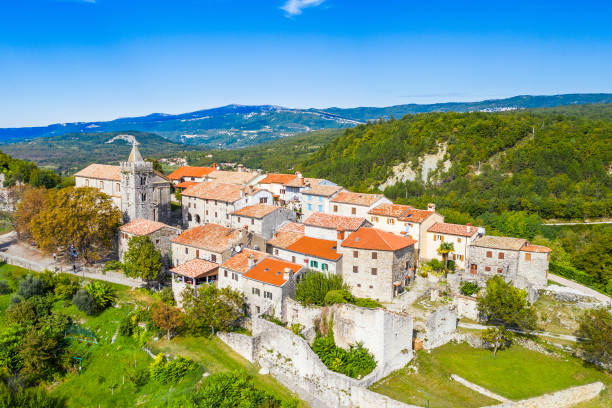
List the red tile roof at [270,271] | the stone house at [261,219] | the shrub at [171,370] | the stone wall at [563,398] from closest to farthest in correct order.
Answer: the stone wall at [563,398] → the shrub at [171,370] → the red tile roof at [270,271] → the stone house at [261,219]

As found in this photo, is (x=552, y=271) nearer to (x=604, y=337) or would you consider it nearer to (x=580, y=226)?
(x=604, y=337)

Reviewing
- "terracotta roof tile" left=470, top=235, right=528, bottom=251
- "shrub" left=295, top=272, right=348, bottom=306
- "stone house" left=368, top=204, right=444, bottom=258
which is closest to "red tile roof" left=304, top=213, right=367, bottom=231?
"stone house" left=368, top=204, right=444, bottom=258

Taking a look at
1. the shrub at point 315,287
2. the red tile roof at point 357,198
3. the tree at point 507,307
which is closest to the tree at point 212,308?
the shrub at point 315,287

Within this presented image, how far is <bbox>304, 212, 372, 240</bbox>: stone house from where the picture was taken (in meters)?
46.0

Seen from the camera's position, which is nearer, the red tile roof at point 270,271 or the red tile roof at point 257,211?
the red tile roof at point 270,271

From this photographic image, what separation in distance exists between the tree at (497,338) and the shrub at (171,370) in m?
26.7

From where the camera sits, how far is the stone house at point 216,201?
204 feet

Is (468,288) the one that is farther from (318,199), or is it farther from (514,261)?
(318,199)

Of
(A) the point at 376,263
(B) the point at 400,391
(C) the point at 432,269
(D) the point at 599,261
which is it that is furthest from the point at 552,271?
(B) the point at 400,391

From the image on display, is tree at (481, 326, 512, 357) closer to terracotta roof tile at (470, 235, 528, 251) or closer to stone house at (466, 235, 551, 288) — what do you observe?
stone house at (466, 235, 551, 288)

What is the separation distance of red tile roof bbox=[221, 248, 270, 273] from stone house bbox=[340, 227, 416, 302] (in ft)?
30.0

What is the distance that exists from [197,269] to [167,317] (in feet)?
20.9

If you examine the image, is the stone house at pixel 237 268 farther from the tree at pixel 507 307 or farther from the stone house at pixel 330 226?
the tree at pixel 507 307

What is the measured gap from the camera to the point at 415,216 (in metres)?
50.8
